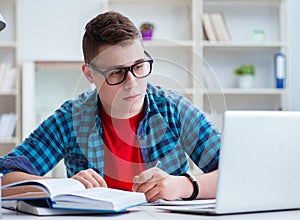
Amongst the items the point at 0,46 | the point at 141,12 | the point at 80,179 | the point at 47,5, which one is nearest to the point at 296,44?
the point at 141,12

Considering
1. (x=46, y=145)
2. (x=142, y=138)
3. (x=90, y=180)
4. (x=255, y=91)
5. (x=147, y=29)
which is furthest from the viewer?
(x=255, y=91)

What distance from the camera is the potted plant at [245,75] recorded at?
4.39 m

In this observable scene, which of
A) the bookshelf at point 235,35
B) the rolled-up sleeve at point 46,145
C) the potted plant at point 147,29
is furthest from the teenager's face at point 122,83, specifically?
the bookshelf at point 235,35

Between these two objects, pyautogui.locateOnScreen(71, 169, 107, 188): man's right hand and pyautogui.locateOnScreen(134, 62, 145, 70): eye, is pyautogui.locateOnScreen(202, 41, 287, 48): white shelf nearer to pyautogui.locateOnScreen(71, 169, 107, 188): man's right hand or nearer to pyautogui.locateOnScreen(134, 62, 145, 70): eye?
pyautogui.locateOnScreen(134, 62, 145, 70): eye

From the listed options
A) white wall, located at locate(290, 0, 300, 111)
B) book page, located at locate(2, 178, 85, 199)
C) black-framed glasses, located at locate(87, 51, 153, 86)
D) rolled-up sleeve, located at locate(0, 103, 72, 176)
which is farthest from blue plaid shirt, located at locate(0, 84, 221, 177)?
white wall, located at locate(290, 0, 300, 111)

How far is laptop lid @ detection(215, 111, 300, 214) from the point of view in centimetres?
107

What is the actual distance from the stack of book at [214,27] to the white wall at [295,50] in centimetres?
56

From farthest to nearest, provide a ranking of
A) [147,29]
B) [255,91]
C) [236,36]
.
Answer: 1. [236,36]
2. [255,91]
3. [147,29]

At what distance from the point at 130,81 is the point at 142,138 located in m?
0.22

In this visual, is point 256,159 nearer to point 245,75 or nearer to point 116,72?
point 116,72

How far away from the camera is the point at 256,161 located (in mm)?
1092

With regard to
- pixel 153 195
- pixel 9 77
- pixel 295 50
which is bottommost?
pixel 153 195

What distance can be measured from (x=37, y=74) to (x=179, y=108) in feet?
9.21

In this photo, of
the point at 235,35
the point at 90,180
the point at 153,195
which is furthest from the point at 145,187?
the point at 235,35
